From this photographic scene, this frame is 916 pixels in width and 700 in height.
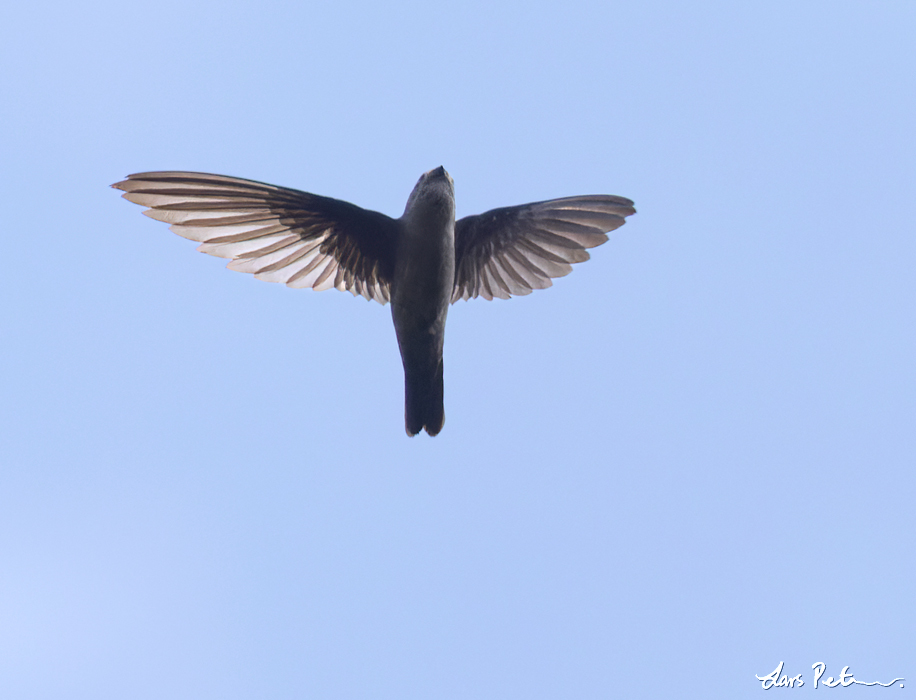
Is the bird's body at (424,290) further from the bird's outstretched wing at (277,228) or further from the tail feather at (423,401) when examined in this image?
the bird's outstretched wing at (277,228)

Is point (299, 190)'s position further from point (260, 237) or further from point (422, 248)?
point (422, 248)

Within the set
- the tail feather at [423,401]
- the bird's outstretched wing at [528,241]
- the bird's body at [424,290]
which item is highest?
the bird's outstretched wing at [528,241]

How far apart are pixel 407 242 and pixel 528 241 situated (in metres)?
1.61

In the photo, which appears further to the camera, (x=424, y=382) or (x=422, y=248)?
(x=424, y=382)

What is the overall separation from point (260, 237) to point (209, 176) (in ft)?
2.72

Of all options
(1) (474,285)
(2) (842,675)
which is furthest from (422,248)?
Answer: (2) (842,675)

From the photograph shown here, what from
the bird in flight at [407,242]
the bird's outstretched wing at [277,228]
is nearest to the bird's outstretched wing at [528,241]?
the bird in flight at [407,242]

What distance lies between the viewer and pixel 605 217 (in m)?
6.78

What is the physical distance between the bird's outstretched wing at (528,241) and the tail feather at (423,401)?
3.94 ft

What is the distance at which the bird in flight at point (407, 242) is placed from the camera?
571 centimetres

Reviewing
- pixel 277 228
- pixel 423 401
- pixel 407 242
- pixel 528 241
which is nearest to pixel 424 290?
pixel 407 242

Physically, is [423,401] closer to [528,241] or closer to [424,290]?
[424,290]

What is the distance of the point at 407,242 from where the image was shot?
610 centimetres

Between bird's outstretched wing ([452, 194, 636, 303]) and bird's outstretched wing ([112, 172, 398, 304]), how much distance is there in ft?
3.00
